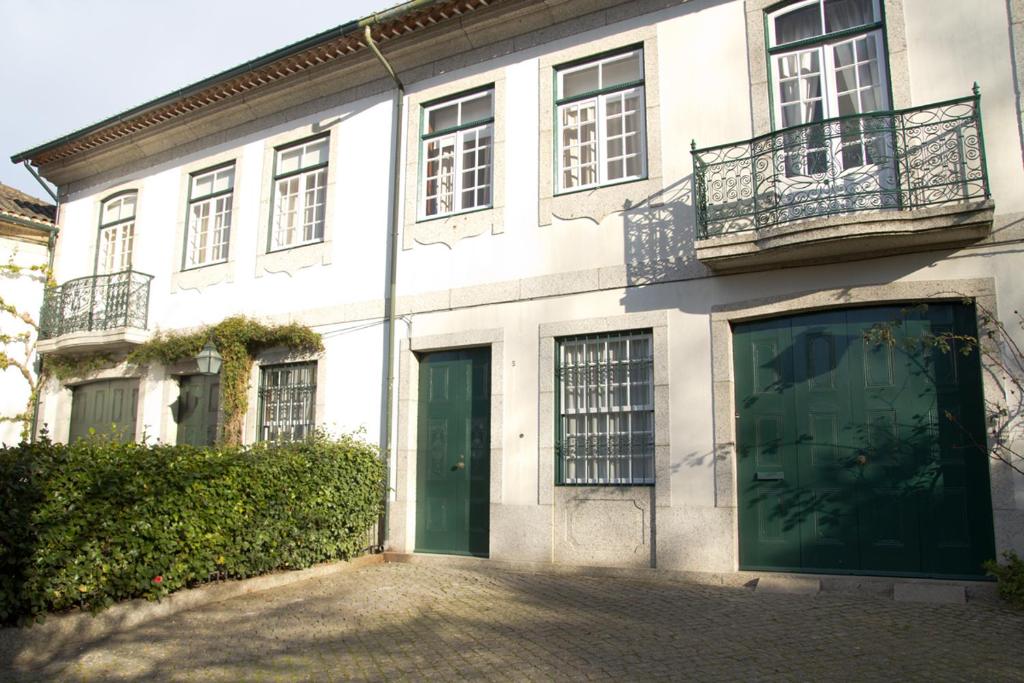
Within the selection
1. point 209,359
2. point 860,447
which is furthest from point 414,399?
point 860,447

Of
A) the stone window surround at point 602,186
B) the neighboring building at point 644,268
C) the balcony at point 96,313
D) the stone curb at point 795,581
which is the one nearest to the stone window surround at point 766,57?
the neighboring building at point 644,268

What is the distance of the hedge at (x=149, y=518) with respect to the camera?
571cm

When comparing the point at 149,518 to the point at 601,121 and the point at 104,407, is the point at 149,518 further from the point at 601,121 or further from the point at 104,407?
the point at 104,407

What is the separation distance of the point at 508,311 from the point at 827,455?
361 cm

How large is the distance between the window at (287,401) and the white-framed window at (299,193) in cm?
168

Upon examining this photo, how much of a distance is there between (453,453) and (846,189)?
4912 mm

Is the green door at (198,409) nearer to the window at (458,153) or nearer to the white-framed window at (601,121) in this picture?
the window at (458,153)

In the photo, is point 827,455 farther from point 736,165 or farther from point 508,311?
point 508,311

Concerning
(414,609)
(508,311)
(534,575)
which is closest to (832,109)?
(508,311)

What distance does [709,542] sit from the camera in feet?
24.8

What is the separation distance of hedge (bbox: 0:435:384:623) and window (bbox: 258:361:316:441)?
2007mm

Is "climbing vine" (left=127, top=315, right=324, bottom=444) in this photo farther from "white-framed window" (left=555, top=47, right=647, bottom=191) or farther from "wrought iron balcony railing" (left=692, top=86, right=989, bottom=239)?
"wrought iron balcony railing" (left=692, top=86, right=989, bottom=239)

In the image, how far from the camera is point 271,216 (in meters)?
11.5

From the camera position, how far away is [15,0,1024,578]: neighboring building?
693 cm
